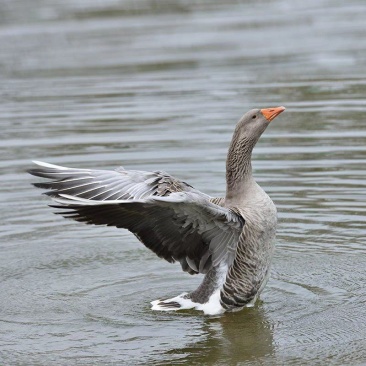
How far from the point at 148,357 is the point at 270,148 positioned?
249 inches

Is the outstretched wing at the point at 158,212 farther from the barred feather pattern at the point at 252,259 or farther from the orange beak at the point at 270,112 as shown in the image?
the orange beak at the point at 270,112

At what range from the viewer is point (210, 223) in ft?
28.2

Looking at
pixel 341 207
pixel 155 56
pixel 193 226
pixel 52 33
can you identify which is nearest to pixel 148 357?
pixel 193 226

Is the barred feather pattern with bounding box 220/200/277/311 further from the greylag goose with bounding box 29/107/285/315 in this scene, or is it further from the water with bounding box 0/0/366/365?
the water with bounding box 0/0/366/365

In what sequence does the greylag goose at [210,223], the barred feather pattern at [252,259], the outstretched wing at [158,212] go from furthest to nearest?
the barred feather pattern at [252,259] → the greylag goose at [210,223] → the outstretched wing at [158,212]

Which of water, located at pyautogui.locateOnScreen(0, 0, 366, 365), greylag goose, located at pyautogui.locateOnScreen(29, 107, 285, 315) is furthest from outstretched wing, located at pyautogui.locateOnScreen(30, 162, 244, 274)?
water, located at pyautogui.locateOnScreen(0, 0, 366, 365)

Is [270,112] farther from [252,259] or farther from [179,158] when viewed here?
[179,158]

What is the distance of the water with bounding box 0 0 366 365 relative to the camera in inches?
336

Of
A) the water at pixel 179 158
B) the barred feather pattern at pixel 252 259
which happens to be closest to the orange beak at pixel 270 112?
the barred feather pattern at pixel 252 259

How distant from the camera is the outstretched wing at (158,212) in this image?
7.96 m

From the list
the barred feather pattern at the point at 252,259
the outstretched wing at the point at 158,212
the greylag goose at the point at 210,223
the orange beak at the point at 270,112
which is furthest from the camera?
the orange beak at the point at 270,112

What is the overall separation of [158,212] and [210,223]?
0.59m

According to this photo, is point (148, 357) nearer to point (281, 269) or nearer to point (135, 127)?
point (281, 269)

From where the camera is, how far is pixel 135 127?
15320 millimetres
